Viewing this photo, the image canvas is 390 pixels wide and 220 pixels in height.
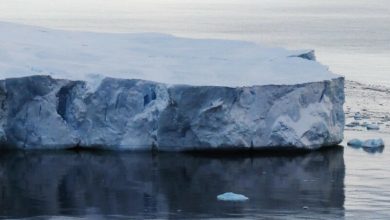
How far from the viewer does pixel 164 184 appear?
24.4 m

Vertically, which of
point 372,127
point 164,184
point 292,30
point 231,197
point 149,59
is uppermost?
point 292,30

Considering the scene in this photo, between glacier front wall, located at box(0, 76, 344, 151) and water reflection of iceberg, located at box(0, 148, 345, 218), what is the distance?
32cm

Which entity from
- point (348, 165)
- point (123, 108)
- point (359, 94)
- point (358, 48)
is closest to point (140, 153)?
point (123, 108)

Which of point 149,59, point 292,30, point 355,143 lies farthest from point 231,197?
point 292,30

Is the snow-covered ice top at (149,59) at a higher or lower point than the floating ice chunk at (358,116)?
higher

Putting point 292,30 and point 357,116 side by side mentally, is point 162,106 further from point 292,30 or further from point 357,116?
point 292,30

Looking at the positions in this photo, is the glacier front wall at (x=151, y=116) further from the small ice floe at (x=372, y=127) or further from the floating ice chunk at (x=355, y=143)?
the small ice floe at (x=372, y=127)

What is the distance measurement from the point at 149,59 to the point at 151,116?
2520mm

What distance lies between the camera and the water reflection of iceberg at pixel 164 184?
72.3 ft

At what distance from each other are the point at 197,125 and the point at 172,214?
496 cm

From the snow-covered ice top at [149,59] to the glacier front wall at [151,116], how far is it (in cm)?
27

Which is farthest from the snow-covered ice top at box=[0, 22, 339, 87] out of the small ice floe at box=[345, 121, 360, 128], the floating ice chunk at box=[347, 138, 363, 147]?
the small ice floe at box=[345, 121, 360, 128]

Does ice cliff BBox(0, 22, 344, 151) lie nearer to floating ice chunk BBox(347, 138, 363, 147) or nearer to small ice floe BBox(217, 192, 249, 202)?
floating ice chunk BBox(347, 138, 363, 147)

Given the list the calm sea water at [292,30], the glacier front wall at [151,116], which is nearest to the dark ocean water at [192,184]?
the glacier front wall at [151,116]
